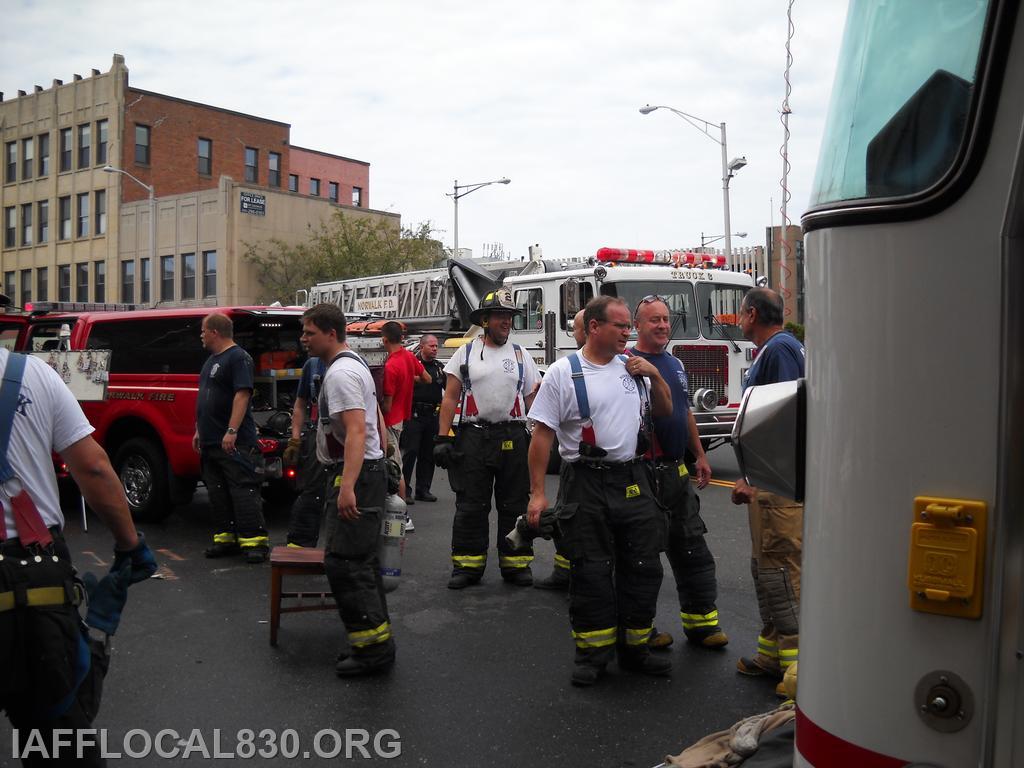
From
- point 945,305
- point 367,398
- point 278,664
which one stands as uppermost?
point 945,305

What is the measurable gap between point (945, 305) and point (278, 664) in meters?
4.19

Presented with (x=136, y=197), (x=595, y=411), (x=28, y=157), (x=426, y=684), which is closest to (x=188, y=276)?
(x=136, y=197)

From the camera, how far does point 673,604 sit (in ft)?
19.5

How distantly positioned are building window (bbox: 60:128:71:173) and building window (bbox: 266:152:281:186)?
8.52 m

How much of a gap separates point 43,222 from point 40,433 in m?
45.3

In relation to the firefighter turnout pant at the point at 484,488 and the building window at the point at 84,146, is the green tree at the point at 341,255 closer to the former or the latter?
the building window at the point at 84,146

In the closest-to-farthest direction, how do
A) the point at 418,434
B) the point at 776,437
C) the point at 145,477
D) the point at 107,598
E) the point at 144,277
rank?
the point at 776,437
the point at 107,598
the point at 145,477
the point at 418,434
the point at 144,277

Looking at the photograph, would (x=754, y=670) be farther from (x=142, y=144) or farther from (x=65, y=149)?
(x=65, y=149)

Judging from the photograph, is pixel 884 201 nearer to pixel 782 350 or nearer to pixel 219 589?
pixel 782 350

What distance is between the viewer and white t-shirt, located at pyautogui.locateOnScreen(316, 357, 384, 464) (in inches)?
184

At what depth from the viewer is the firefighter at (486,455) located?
642 cm

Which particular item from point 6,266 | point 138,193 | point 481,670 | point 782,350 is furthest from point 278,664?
point 6,266

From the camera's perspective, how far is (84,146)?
1593 inches

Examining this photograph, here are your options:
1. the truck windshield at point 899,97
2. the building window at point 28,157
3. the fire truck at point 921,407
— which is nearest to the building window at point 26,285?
the building window at point 28,157
